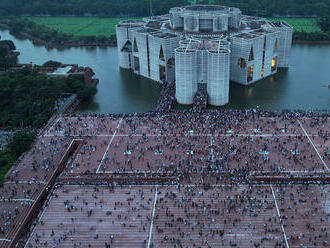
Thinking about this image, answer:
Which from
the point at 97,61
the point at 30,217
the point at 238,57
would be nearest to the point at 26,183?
the point at 30,217

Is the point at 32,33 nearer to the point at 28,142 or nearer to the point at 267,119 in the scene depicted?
the point at 28,142

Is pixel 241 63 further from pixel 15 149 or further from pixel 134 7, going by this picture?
pixel 134 7

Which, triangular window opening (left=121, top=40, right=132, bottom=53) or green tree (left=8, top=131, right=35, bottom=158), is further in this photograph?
triangular window opening (left=121, top=40, right=132, bottom=53)

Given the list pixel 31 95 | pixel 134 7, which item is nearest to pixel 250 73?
pixel 31 95

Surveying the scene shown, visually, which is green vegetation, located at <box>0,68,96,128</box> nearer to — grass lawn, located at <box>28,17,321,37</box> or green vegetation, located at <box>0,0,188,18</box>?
grass lawn, located at <box>28,17,321,37</box>

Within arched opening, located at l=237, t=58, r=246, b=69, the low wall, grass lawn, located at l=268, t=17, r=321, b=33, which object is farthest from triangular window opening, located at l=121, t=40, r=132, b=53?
grass lawn, located at l=268, t=17, r=321, b=33

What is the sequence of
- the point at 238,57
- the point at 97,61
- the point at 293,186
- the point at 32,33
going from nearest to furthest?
1. the point at 293,186
2. the point at 238,57
3. the point at 97,61
4. the point at 32,33
